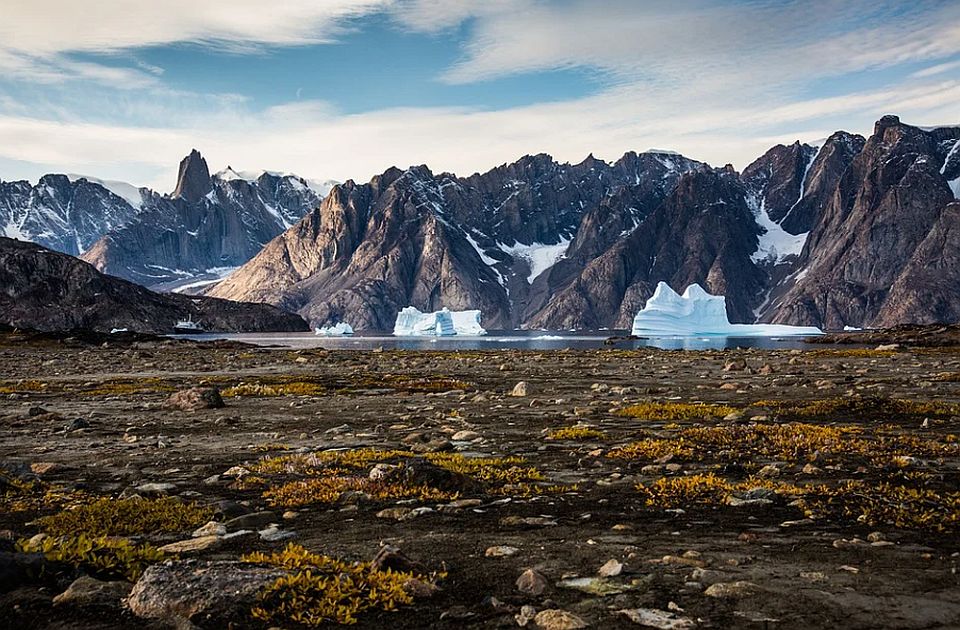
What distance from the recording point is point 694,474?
11820mm

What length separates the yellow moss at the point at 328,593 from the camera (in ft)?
19.1

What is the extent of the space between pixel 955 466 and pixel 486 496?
26.0ft

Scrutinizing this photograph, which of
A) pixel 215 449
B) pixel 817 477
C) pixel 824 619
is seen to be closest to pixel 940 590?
pixel 824 619

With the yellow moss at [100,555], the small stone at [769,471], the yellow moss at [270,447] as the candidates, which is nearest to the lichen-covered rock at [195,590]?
the yellow moss at [100,555]

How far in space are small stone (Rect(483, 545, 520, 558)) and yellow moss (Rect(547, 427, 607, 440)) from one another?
8801mm

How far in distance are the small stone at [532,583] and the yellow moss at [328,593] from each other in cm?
83

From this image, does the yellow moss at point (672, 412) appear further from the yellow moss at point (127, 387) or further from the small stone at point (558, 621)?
the yellow moss at point (127, 387)

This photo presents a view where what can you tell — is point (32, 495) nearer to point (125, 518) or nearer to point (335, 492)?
point (125, 518)

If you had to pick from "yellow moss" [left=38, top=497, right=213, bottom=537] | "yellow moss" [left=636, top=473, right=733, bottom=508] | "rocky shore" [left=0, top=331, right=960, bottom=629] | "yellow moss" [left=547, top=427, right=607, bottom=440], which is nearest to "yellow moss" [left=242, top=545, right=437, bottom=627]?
"rocky shore" [left=0, top=331, right=960, bottom=629]

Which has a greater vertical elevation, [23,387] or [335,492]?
[335,492]

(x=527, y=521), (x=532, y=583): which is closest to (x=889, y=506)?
(x=527, y=521)

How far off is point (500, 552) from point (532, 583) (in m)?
1.16

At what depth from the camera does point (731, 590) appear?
621 cm

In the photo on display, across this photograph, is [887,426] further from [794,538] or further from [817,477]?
[794,538]
